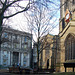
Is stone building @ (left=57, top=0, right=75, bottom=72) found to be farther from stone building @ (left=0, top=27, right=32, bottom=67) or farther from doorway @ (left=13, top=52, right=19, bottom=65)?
doorway @ (left=13, top=52, right=19, bottom=65)

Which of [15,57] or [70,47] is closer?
[70,47]

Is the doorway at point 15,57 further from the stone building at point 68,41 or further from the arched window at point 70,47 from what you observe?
the arched window at point 70,47

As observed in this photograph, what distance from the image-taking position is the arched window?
3047 centimetres

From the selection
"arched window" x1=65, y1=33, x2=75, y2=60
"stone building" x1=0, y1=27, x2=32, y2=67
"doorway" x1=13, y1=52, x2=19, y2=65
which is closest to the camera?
"arched window" x1=65, y1=33, x2=75, y2=60

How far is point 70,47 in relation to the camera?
3152 cm

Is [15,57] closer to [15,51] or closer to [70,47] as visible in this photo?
[15,51]

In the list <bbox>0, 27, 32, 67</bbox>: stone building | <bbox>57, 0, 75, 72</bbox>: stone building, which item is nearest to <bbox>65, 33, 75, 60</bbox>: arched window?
<bbox>57, 0, 75, 72</bbox>: stone building

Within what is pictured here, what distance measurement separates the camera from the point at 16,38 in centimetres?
5031

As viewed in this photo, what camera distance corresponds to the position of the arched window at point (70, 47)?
100.0 feet

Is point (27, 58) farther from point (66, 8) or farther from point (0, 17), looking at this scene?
point (0, 17)

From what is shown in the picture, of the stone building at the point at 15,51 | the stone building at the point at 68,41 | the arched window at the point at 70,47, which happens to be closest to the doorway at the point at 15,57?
the stone building at the point at 15,51

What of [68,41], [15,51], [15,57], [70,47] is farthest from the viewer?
[15,57]

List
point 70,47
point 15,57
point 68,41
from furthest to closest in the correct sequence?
point 15,57, point 68,41, point 70,47

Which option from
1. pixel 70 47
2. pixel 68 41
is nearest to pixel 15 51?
pixel 68 41
